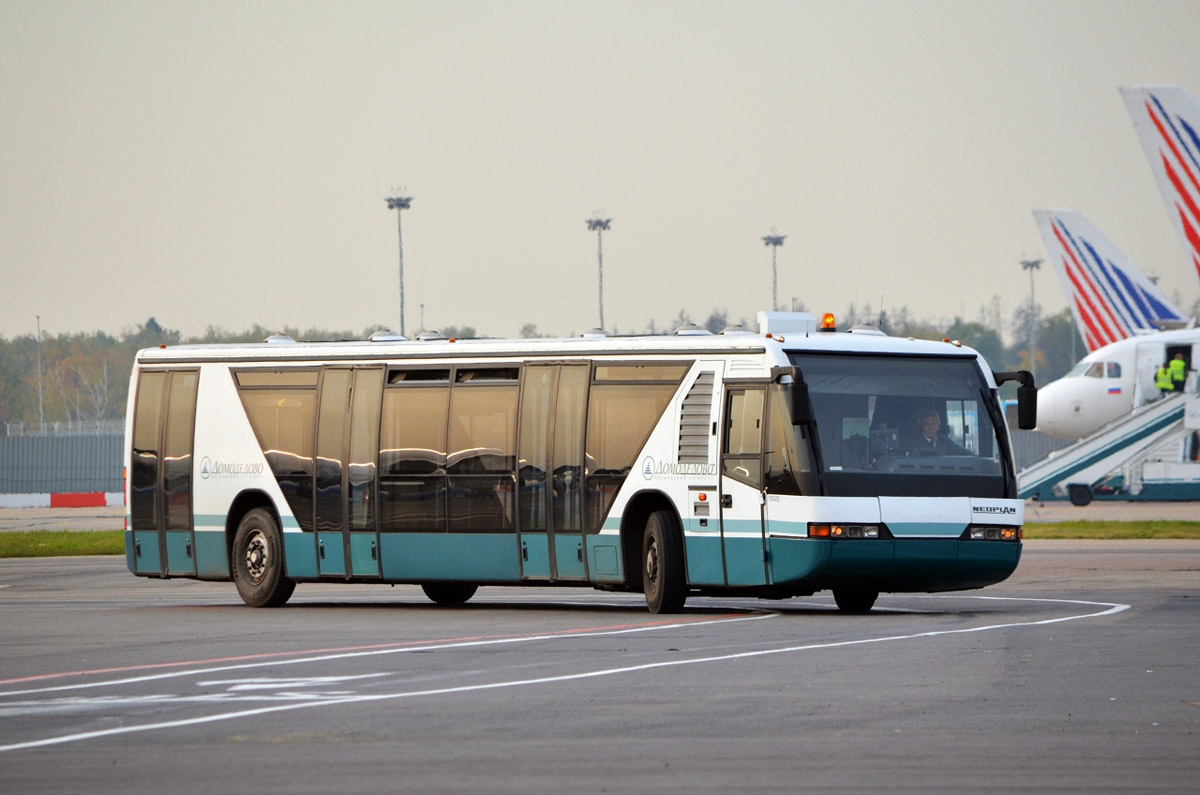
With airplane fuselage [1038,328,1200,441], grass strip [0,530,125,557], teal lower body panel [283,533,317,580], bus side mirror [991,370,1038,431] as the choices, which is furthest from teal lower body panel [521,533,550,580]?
airplane fuselage [1038,328,1200,441]

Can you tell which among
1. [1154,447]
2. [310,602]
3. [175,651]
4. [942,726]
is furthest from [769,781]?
[1154,447]

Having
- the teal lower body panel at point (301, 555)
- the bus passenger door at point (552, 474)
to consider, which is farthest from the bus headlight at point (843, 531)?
the teal lower body panel at point (301, 555)

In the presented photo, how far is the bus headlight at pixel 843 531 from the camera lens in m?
18.9

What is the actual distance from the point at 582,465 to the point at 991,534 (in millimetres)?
4292

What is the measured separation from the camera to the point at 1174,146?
51.6 m

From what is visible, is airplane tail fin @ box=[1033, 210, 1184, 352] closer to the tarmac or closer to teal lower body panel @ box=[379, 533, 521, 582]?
the tarmac

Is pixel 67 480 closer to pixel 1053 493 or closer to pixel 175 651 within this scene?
pixel 1053 493

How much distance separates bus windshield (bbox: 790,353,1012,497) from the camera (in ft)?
63.4

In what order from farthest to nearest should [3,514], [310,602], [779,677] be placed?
[3,514], [310,602], [779,677]

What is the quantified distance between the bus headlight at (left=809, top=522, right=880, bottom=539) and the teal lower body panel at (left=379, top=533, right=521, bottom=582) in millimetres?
3652

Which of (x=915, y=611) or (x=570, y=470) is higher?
(x=570, y=470)

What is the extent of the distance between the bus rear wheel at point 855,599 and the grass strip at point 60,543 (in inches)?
818

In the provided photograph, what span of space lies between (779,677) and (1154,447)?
44.3 metres

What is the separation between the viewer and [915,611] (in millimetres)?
20750
